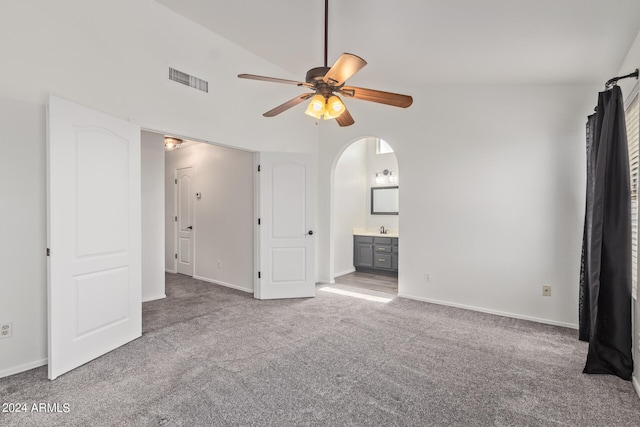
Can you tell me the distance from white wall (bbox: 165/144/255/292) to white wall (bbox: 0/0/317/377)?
1.21 m

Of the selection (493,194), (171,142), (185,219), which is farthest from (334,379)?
(171,142)

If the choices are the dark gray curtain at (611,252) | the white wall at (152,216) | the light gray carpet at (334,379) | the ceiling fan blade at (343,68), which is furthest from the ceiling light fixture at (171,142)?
the dark gray curtain at (611,252)

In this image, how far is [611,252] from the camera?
2486mm

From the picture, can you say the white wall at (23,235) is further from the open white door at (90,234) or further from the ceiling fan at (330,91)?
the ceiling fan at (330,91)

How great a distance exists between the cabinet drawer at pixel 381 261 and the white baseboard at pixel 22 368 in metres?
4.94

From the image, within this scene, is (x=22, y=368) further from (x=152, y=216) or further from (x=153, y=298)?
(x=152, y=216)

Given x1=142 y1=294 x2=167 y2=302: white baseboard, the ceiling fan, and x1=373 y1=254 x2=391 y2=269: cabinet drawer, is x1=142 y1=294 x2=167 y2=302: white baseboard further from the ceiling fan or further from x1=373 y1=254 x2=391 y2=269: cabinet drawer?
x1=373 y1=254 x2=391 y2=269: cabinet drawer

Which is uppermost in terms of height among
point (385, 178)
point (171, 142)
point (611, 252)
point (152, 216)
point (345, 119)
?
A: point (171, 142)

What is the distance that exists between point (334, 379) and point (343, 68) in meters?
2.19

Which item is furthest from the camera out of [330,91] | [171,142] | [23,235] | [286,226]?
[171,142]

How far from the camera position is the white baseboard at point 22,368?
233cm

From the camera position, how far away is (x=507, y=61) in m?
3.14

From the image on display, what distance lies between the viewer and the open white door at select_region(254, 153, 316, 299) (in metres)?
4.46

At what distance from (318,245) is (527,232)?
10.0ft
